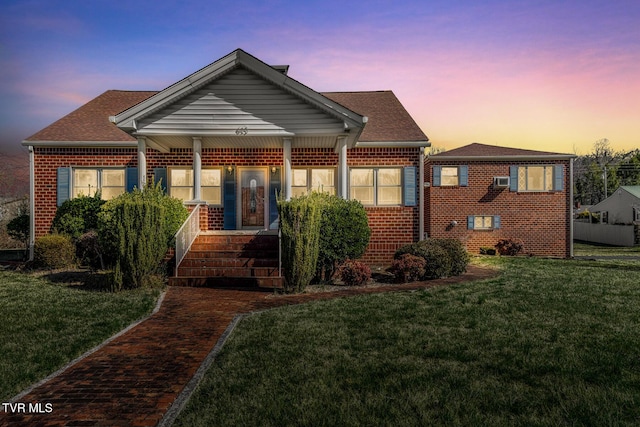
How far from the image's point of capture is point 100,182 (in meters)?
15.3

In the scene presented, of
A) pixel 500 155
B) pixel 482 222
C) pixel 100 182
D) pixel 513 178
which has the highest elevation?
pixel 500 155

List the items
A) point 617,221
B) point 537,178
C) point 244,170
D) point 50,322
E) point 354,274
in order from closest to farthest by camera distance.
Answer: point 50,322, point 354,274, point 244,170, point 537,178, point 617,221

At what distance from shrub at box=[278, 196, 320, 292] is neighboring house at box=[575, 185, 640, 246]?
94.1ft

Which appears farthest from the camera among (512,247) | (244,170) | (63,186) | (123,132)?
(512,247)

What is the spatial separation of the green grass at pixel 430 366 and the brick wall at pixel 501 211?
1363 cm

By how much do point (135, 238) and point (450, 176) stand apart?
16398mm

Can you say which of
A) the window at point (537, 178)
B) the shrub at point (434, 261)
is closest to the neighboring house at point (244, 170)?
the shrub at point (434, 261)

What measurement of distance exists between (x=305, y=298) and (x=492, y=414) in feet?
17.7

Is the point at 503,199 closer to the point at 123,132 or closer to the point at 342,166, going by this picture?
the point at 342,166

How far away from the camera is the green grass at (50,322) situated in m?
4.67

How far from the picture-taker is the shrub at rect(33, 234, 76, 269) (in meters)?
12.6

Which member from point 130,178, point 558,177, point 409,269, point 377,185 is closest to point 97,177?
point 130,178

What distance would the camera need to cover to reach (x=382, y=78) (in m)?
20.4

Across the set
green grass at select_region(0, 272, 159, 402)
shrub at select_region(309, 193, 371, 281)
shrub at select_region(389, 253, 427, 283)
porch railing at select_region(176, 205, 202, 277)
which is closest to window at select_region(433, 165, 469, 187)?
shrub at select_region(309, 193, 371, 281)
